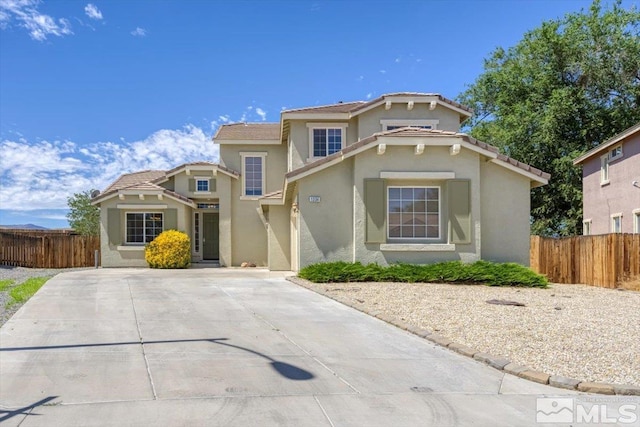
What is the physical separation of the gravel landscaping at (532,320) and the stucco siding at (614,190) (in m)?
8.63

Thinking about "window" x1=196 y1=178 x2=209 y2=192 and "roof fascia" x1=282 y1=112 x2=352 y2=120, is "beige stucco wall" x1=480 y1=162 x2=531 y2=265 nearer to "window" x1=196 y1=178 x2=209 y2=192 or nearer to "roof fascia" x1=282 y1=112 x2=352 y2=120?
"roof fascia" x1=282 y1=112 x2=352 y2=120

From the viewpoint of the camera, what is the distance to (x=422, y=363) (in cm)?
660

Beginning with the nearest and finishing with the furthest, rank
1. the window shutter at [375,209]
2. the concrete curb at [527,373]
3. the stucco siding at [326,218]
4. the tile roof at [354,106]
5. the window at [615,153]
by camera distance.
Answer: the concrete curb at [527,373] < the window shutter at [375,209] < the stucco siding at [326,218] < the tile roof at [354,106] < the window at [615,153]

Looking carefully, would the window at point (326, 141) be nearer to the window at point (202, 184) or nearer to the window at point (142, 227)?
the window at point (202, 184)

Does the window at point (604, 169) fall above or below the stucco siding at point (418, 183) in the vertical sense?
above

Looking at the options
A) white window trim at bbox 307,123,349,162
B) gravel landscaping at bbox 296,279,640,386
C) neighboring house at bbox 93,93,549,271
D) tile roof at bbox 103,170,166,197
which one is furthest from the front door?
gravel landscaping at bbox 296,279,640,386

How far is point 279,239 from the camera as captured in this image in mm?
20125

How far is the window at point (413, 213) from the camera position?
1631 centimetres

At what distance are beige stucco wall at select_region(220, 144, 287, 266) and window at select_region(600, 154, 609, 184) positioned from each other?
14711 mm

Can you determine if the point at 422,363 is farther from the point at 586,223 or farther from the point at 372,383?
the point at 586,223

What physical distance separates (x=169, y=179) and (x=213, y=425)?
64.9ft

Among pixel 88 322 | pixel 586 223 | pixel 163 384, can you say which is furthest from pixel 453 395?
pixel 586 223

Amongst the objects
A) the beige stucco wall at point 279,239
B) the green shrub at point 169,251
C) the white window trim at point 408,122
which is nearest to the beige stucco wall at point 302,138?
the white window trim at point 408,122

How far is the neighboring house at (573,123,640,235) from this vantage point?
840 inches
